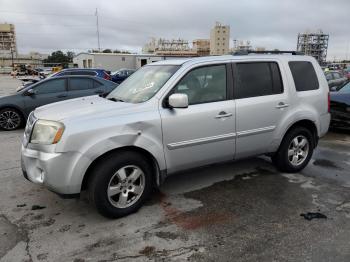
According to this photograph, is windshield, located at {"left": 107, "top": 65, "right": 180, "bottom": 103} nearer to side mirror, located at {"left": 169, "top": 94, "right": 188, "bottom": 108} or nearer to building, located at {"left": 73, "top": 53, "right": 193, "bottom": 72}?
side mirror, located at {"left": 169, "top": 94, "right": 188, "bottom": 108}

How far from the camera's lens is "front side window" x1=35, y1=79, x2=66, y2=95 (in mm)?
9461

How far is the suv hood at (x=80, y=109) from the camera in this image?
3.74m

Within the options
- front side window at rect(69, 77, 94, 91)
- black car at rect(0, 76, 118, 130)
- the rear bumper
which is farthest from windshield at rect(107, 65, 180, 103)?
front side window at rect(69, 77, 94, 91)

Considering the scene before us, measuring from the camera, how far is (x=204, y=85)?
4.36 metres

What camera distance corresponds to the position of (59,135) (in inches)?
138

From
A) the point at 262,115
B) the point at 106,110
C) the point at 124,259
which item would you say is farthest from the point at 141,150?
the point at 262,115

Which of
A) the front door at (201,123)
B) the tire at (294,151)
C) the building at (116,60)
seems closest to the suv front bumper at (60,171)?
the front door at (201,123)

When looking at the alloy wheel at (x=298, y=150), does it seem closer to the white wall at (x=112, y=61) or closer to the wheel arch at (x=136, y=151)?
the wheel arch at (x=136, y=151)

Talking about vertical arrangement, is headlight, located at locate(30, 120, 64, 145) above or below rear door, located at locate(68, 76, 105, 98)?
below

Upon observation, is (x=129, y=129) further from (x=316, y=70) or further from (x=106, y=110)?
(x=316, y=70)

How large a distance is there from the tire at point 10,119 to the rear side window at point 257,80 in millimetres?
6924

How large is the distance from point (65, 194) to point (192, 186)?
1.89 metres

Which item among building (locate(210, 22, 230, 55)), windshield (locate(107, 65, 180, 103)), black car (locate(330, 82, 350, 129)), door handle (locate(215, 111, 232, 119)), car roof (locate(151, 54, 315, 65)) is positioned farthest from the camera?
building (locate(210, 22, 230, 55))

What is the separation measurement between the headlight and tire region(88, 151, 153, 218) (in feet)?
1.71
